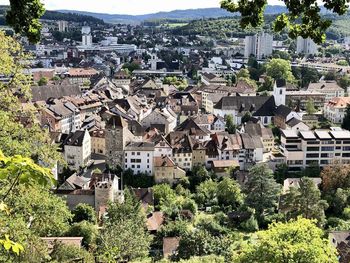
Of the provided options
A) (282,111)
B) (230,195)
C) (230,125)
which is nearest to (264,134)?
(230,125)

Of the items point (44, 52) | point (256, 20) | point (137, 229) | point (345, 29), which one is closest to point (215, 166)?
point (137, 229)

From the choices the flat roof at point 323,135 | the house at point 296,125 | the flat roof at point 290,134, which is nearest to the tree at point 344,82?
the house at point 296,125

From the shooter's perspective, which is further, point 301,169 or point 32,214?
point 301,169

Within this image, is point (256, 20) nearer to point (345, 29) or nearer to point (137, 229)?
point (137, 229)

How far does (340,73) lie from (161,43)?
4211 cm

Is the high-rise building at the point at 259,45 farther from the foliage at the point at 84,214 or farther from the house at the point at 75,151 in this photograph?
the foliage at the point at 84,214

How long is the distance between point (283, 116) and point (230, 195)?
1411cm

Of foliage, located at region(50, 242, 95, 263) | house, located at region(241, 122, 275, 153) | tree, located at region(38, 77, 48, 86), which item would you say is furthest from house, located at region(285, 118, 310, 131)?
tree, located at region(38, 77, 48, 86)

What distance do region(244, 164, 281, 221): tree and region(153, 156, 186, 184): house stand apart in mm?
4467

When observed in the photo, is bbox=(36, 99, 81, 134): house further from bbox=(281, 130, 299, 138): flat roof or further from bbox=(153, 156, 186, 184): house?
bbox=(281, 130, 299, 138): flat roof

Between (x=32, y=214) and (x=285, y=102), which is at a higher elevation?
(x=32, y=214)

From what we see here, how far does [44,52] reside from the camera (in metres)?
78.2

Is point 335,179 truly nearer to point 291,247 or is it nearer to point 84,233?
point 84,233

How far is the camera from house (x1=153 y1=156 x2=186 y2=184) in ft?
88.4
